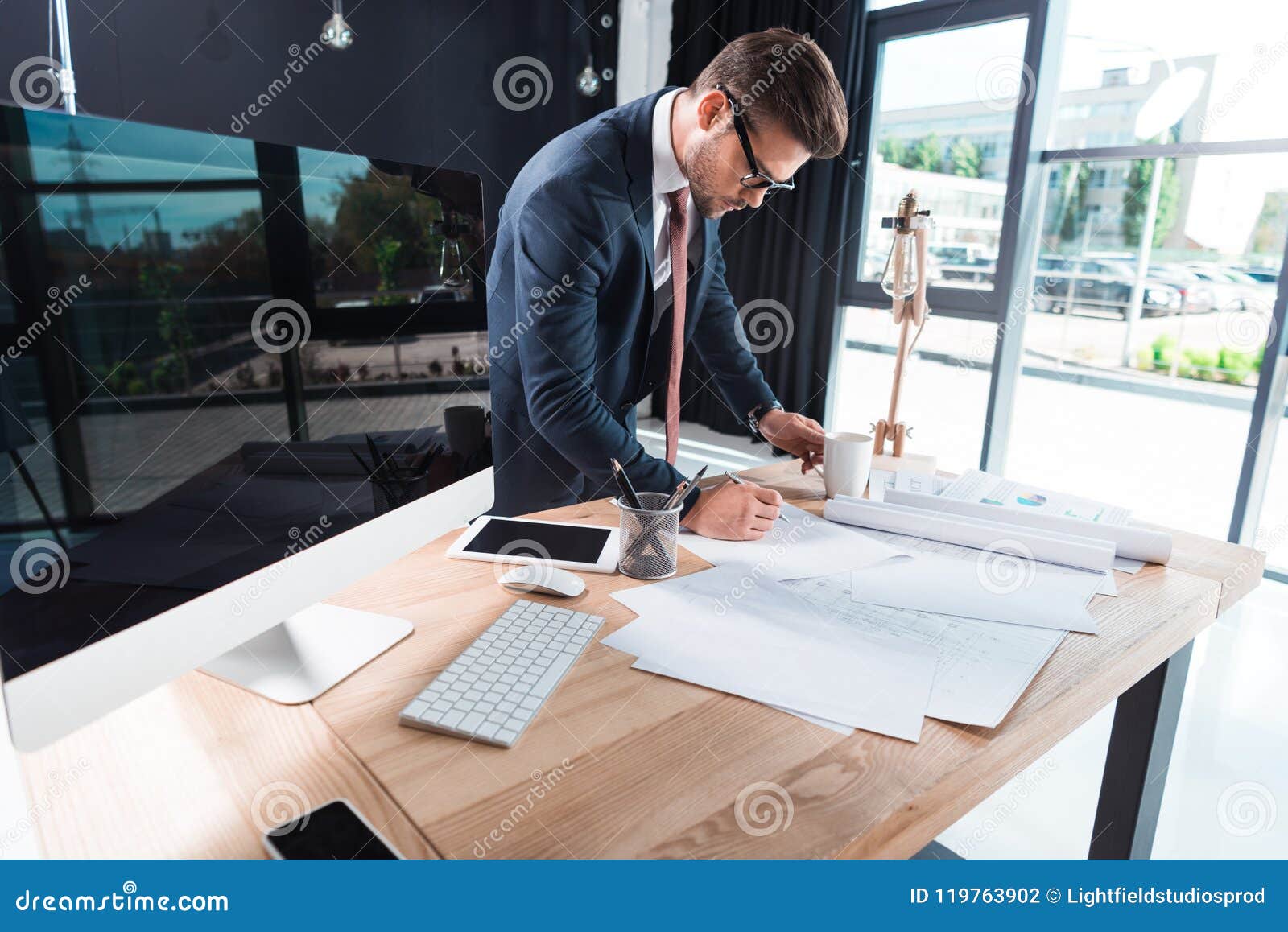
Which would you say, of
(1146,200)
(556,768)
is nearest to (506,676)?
(556,768)

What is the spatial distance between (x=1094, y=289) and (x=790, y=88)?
115 inches

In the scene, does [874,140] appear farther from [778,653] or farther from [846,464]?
[778,653]

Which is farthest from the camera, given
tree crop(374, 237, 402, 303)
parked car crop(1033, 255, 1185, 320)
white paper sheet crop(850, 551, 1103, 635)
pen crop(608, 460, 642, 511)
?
parked car crop(1033, 255, 1185, 320)

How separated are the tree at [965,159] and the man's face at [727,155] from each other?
9.18ft

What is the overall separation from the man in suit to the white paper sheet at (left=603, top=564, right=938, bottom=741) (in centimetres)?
25

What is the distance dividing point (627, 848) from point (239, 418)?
0.49 m

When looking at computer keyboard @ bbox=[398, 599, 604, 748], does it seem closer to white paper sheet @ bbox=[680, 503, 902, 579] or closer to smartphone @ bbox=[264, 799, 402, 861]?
smartphone @ bbox=[264, 799, 402, 861]

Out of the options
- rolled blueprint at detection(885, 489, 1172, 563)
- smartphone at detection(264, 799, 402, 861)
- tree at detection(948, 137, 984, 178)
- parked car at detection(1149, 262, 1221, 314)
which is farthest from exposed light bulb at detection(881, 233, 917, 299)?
tree at detection(948, 137, 984, 178)

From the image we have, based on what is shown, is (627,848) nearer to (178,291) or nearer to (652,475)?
(178,291)

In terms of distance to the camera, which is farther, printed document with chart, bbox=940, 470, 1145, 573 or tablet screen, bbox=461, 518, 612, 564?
printed document with chart, bbox=940, 470, 1145, 573

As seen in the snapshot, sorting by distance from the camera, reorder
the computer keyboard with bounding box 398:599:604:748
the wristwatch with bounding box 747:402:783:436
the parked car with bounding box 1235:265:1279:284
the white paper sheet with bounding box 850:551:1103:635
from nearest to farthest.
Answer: the computer keyboard with bounding box 398:599:604:748 → the white paper sheet with bounding box 850:551:1103:635 → the wristwatch with bounding box 747:402:783:436 → the parked car with bounding box 1235:265:1279:284

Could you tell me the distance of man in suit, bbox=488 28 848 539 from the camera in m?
1.41

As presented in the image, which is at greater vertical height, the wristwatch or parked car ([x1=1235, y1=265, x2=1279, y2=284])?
parked car ([x1=1235, y1=265, x2=1279, y2=284])
